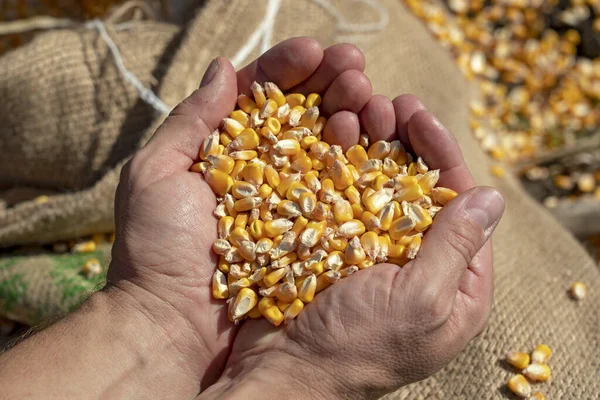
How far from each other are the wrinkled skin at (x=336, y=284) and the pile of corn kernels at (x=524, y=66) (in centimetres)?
178

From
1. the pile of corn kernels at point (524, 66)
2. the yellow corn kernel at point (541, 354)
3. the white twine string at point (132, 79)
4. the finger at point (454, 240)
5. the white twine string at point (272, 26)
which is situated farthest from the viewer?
the pile of corn kernels at point (524, 66)

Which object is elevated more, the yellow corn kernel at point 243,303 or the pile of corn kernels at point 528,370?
the yellow corn kernel at point 243,303

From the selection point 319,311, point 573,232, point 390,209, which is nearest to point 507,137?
point 573,232

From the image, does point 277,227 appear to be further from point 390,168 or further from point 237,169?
point 390,168

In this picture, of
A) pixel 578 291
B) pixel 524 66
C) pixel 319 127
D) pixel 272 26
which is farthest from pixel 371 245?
pixel 524 66

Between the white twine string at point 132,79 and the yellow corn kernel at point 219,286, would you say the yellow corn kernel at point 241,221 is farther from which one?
the white twine string at point 132,79

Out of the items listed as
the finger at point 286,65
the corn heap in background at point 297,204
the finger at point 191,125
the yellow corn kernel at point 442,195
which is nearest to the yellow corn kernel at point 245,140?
the corn heap in background at point 297,204

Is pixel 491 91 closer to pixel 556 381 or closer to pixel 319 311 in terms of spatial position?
pixel 556 381

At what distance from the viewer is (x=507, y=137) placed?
11.5 feet

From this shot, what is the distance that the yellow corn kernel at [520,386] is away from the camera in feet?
6.29

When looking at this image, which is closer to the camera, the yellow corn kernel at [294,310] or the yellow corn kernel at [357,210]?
the yellow corn kernel at [294,310]

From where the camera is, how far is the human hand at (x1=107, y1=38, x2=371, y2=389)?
65.9 inches

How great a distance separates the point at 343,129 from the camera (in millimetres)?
1834

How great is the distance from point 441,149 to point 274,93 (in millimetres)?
549
